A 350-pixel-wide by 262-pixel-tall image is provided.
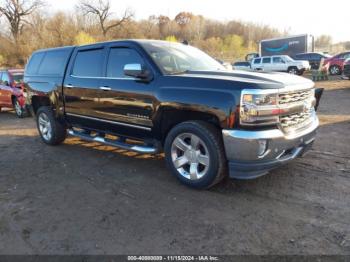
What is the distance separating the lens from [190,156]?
4.16 m

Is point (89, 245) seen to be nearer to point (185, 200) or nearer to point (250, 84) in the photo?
point (185, 200)

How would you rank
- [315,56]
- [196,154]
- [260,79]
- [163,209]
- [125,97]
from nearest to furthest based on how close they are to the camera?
1. [163,209]
2. [260,79]
3. [196,154]
4. [125,97]
5. [315,56]

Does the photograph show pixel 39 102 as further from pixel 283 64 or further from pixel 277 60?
pixel 277 60

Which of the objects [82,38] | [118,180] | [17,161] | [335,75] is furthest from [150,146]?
[82,38]

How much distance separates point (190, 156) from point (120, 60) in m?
1.89

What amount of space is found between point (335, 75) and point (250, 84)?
73.2ft

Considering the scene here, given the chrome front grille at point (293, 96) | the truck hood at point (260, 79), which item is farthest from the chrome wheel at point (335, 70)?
the chrome front grille at point (293, 96)

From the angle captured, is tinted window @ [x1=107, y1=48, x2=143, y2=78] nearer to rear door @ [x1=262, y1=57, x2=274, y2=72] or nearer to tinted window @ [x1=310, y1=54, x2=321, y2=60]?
rear door @ [x1=262, y1=57, x2=274, y2=72]

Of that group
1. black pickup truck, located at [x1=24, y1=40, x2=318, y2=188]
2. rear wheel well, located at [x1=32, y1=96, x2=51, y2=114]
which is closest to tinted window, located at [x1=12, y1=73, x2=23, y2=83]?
rear wheel well, located at [x1=32, y1=96, x2=51, y2=114]

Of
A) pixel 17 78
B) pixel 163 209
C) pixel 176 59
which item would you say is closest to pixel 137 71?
pixel 176 59

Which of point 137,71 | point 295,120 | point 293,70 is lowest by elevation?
point 295,120

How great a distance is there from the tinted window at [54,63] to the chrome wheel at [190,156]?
3.09 metres

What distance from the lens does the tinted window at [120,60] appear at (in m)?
4.75

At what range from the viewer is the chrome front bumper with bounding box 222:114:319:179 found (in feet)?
11.8
